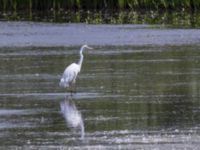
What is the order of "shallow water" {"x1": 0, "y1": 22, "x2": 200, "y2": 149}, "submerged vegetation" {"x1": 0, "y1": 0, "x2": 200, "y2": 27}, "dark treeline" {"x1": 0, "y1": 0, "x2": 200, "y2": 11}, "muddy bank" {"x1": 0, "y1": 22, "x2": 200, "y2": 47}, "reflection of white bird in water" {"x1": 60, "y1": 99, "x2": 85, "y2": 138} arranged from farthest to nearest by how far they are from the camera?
"dark treeline" {"x1": 0, "y1": 0, "x2": 200, "y2": 11} < "submerged vegetation" {"x1": 0, "y1": 0, "x2": 200, "y2": 27} < "muddy bank" {"x1": 0, "y1": 22, "x2": 200, "y2": 47} < "reflection of white bird in water" {"x1": 60, "y1": 99, "x2": 85, "y2": 138} < "shallow water" {"x1": 0, "y1": 22, "x2": 200, "y2": 149}

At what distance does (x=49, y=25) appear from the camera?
131 feet

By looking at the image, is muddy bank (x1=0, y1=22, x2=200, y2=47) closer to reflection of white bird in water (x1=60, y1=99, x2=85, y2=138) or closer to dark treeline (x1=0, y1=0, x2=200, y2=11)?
dark treeline (x1=0, y1=0, x2=200, y2=11)

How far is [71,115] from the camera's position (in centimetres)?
1512

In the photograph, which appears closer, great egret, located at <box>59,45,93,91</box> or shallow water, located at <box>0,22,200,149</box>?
shallow water, located at <box>0,22,200,149</box>

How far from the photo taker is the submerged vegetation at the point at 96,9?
44.3 metres

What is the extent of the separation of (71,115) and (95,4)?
30.9 m

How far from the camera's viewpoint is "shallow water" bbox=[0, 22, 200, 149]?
1284 cm

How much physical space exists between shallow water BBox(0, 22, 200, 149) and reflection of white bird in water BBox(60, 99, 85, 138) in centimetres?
7

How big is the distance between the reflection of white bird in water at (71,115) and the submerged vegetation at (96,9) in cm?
2700

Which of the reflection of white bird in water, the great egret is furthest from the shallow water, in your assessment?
the great egret

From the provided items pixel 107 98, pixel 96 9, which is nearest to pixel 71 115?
pixel 107 98

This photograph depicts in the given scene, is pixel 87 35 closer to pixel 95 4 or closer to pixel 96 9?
pixel 95 4

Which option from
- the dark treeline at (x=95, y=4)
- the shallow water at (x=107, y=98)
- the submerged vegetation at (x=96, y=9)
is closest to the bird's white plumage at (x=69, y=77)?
the shallow water at (x=107, y=98)

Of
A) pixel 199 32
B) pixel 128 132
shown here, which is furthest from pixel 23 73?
pixel 199 32
